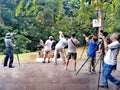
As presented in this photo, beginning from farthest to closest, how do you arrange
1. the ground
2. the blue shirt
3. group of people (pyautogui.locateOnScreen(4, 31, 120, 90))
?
1. the blue shirt
2. the ground
3. group of people (pyautogui.locateOnScreen(4, 31, 120, 90))

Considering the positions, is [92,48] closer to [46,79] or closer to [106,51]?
[106,51]

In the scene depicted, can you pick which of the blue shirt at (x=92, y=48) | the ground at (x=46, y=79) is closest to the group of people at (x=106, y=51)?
the blue shirt at (x=92, y=48)

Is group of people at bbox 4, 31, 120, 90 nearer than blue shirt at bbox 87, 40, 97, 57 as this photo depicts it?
Yes

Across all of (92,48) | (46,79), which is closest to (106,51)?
(92,48)

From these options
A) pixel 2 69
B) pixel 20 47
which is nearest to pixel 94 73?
pixel 2 69

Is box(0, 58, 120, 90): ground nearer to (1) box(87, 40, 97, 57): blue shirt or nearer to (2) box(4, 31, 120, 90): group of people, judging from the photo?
(2) box(4, 31, 120, 90): group of people

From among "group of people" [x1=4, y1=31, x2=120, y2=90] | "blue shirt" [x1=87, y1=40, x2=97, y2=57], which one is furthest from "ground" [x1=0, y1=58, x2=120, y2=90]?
"blue shirt" [x1=87, y1=40, x2=97, y2=57]

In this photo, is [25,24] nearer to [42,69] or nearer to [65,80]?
[42,69]

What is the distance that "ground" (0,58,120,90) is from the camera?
1021 centimetres

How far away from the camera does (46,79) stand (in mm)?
11578

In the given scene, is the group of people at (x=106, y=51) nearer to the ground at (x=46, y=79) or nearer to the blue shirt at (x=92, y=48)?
the blue shirt at (x=92, y=48)

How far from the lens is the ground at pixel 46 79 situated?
1021 centimetres

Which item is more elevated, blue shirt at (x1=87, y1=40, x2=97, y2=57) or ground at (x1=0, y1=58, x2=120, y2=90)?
blue shirt at (x1=87, y1=40, x2=97, y2=57)

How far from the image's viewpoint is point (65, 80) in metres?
11.3
